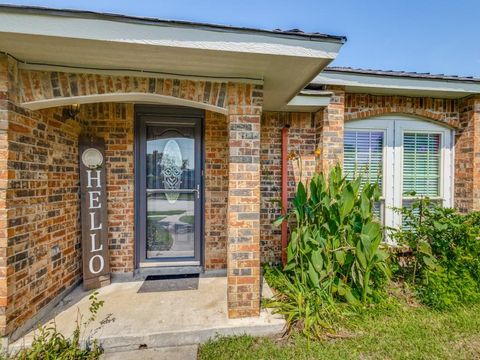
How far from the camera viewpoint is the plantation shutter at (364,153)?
406 centimetres

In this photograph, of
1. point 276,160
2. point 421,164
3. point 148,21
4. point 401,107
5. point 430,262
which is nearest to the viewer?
point 148,21

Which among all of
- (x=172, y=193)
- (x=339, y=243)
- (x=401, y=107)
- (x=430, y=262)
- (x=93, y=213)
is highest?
(x=401, y=107)

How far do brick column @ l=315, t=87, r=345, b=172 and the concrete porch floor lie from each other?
208cm

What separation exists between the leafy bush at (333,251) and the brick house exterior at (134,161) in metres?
0.50

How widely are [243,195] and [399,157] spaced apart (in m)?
3.20

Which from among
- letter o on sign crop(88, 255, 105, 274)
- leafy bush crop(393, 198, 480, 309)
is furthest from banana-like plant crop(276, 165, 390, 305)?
letter o on sign crop(88, 255, 105, 274)

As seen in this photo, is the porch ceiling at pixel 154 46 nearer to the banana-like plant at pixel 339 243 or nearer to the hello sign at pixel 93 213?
the hello sign at pixel 93 213

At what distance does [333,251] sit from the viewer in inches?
104

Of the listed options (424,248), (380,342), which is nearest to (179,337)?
(380,342)

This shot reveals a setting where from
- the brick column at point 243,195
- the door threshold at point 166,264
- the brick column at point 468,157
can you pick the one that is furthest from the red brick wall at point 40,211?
the brick column at point 468,157

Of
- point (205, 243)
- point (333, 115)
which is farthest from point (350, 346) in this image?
point (333, 115)

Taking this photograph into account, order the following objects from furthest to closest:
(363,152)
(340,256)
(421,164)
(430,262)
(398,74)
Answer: (421,164), (363,152), (398,74), (430,262), (340,256)

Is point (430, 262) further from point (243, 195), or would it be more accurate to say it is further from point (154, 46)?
point (154, 46)

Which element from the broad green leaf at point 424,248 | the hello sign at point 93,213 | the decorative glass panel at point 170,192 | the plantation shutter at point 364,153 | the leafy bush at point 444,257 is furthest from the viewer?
the plantation shutter at point 364,153
